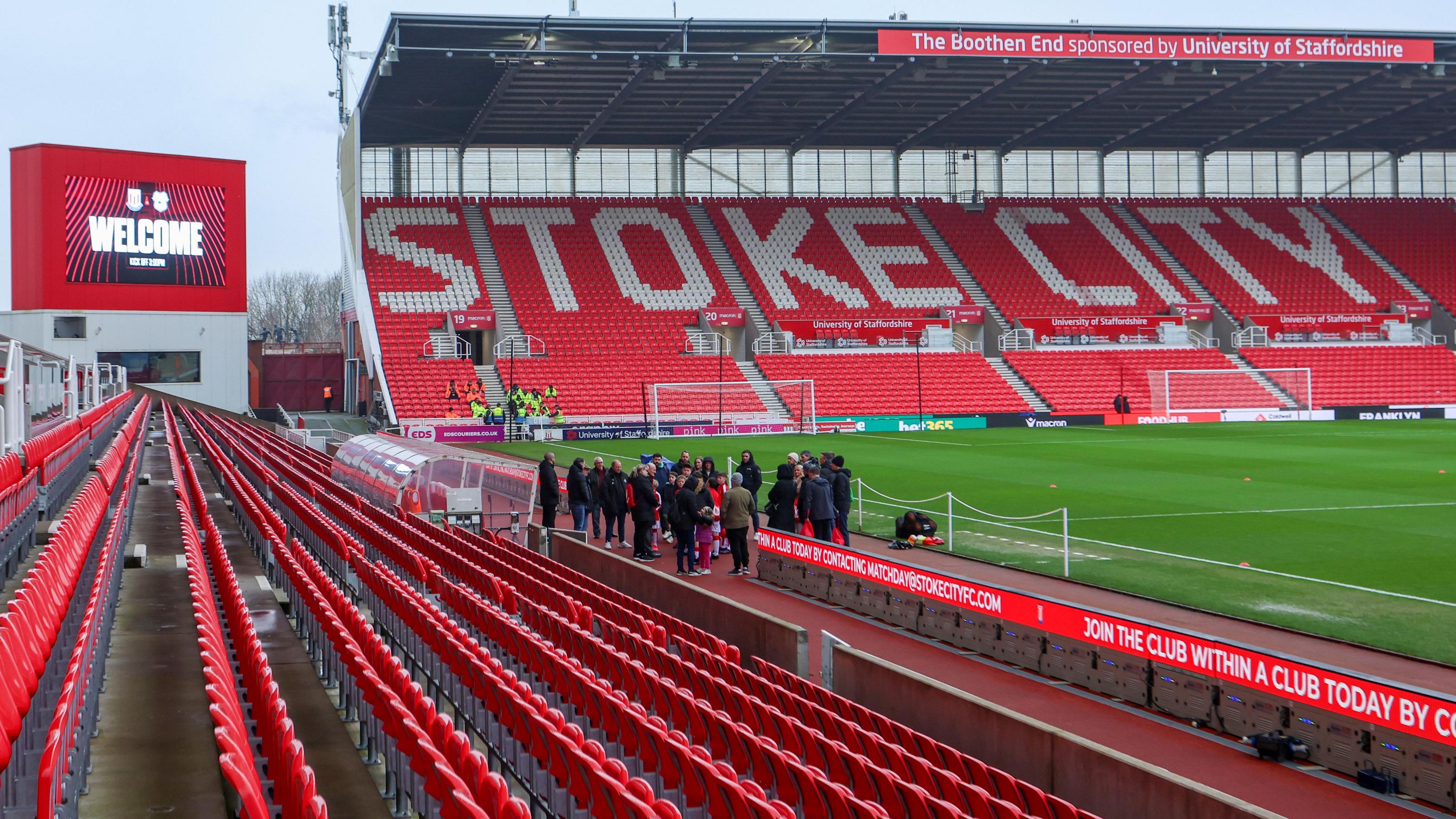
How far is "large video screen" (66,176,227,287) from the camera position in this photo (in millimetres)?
45406

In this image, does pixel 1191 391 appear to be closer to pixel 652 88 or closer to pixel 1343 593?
pixel 652 88

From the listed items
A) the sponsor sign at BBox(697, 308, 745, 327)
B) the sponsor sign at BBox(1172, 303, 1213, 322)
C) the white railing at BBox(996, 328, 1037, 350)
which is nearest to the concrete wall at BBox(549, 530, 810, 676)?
the sponsor sign at BBox(697, 308, 745, 327)

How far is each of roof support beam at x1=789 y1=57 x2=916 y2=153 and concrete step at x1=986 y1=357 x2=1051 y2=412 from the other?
457 inches

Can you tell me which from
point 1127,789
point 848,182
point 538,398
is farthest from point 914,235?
point 1127,789

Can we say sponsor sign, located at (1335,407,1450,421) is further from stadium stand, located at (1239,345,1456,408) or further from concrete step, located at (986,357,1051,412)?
concrete step, located at (986,357,1051,412)

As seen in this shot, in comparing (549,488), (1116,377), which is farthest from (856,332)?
(549,488)

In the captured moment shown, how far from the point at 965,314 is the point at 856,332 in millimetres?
4939

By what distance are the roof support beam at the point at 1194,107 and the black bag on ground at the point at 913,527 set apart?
30290 millimetres

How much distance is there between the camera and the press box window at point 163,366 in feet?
156

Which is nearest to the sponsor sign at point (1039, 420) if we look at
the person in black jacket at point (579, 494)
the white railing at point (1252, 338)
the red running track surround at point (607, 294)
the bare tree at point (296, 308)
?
the red running track surround at point (607, 294)

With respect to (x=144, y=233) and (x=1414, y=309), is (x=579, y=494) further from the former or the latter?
(x=1414, y=309)

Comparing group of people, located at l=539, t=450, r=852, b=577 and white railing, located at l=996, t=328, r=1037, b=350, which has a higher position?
white railing, located at l=996, t=328, r=1037, b=350

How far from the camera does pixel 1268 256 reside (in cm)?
5509

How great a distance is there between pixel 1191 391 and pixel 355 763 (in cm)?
4399
